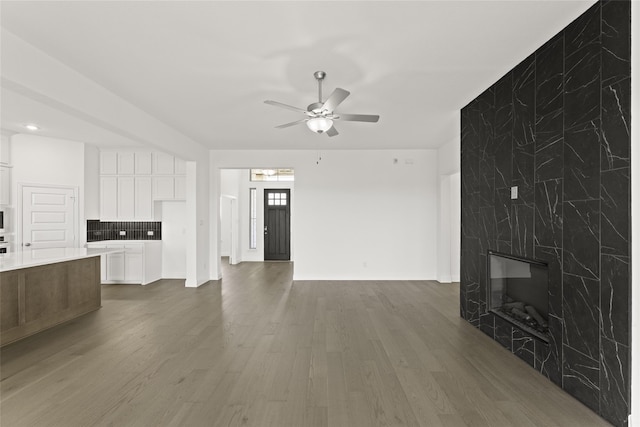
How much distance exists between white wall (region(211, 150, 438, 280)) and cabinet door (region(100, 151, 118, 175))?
239cm

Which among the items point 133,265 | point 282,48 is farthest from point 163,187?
point 282,48

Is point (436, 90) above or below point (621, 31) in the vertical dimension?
above

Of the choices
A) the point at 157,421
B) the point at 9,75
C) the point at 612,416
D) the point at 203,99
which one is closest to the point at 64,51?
the point at 9,75

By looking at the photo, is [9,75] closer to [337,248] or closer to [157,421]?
[157,421]

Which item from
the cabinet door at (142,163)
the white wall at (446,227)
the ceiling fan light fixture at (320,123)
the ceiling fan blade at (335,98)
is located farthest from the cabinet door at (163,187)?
the white wall at (446,227)

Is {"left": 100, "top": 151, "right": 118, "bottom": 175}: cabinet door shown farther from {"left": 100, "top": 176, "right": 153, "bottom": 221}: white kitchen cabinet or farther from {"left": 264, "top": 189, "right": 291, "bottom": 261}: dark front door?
{"left": 264, "top": 189, "right": 291, "bottom": 261}: dark front door

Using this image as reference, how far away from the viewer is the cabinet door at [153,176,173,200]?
6797 mm

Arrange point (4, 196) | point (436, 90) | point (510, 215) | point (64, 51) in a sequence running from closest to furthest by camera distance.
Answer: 1. point (64, 51)
2. point (510, 215)
3. point (436, 90)
4. point (4, 196)

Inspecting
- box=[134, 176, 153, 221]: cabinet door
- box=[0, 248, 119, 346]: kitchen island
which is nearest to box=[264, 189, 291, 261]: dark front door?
box=[134, 176, 153, 221]: cabinet door

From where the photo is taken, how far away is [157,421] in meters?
2.18

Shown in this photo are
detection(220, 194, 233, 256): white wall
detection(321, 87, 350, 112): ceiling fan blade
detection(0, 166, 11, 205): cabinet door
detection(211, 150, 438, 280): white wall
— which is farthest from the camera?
detection(220, 194, 233, 256): white wall

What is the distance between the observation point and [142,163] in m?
→ 6.79

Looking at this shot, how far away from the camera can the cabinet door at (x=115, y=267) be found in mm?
6625

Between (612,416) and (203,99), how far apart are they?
464 centimetres
